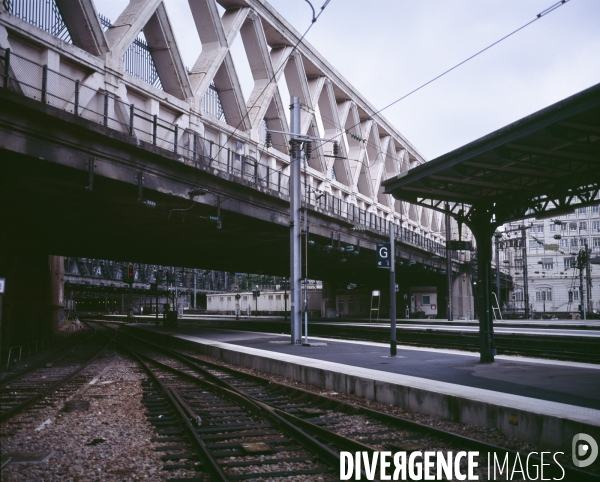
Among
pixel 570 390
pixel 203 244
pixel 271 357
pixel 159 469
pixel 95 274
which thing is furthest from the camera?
pixel 95 274

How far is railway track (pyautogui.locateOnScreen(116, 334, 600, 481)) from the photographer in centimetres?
607

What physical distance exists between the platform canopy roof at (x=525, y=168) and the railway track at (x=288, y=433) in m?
5.64

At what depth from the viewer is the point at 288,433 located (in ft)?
24.6

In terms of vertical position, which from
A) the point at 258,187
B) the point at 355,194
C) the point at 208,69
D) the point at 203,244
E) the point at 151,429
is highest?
the point at 208,69

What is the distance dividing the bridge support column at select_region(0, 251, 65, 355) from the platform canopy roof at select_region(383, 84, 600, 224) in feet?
59.5

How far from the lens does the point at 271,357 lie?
15211 mm

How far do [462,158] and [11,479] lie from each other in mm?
9638

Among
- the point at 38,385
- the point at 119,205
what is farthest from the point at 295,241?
the point at 38,385

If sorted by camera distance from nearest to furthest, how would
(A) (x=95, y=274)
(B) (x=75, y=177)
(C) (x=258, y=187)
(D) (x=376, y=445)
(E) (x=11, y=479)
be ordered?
(E) (x=11, y=479) → (D) (x=376, y=445) → (B) (x=75, y=177) → (C) (x=258, y=187) → (A) (x=95, y=274)

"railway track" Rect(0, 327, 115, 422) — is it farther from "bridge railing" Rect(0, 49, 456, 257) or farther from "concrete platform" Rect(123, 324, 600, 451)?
"bridge railing" Rect(0, 49, 456, 257)

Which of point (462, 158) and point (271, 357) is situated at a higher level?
point (462, 158)

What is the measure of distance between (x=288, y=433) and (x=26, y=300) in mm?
24913

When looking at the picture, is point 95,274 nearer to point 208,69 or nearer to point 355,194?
point 355,194

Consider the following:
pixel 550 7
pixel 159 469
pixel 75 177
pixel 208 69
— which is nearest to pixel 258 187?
pixel 75 177
